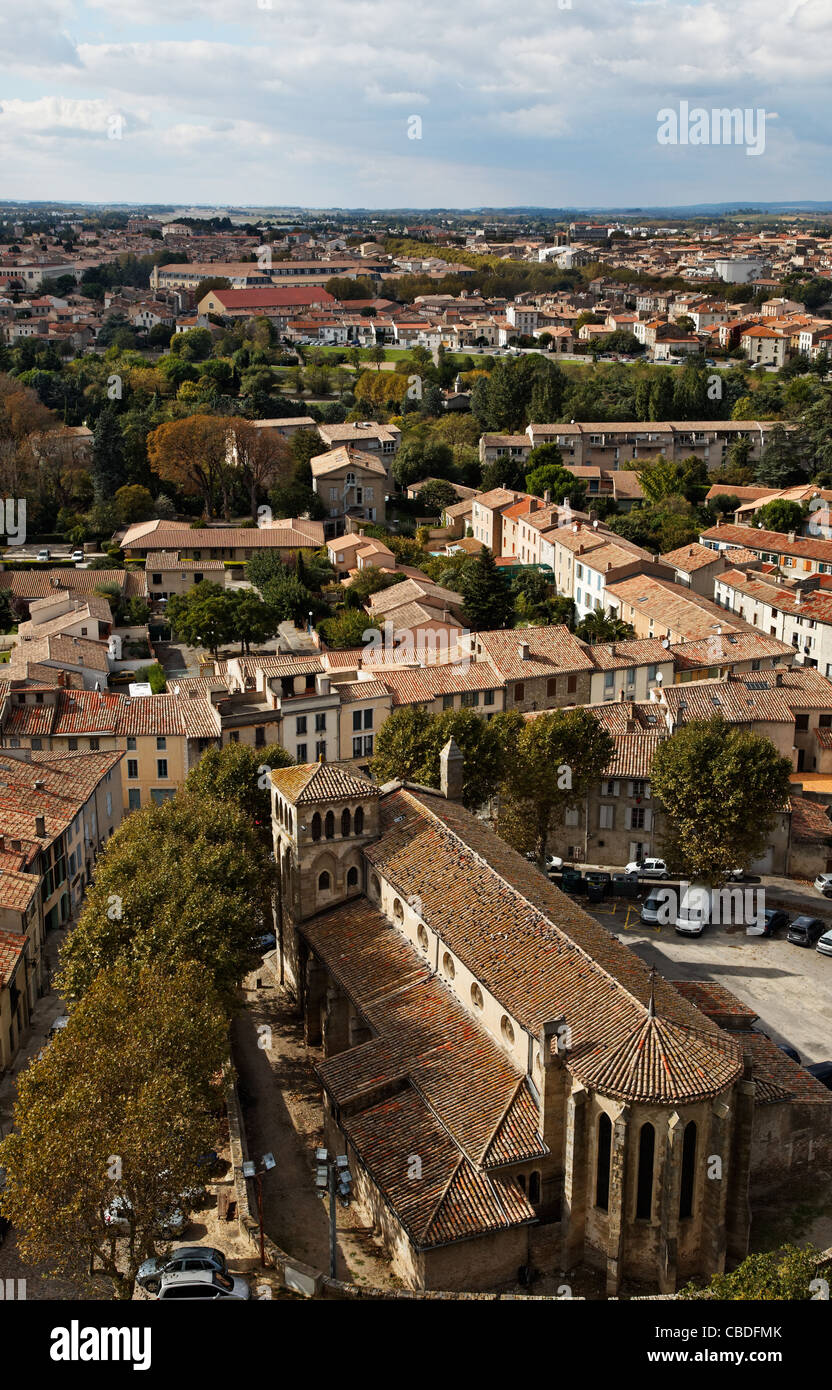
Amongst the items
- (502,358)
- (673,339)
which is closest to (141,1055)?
(502,358)

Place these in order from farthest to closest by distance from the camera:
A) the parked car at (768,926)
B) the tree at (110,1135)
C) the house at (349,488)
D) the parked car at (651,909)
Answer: the house at (349,488) < the parked car at (651,909) < the parked car at (768,926) < the tree at (110,1135)

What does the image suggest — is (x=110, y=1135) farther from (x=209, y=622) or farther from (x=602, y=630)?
Answer: (x=602, y=630)

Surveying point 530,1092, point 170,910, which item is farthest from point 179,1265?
point 170,910

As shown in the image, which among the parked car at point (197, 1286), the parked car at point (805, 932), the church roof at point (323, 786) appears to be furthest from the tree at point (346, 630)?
the parked car at point (197, 1286)

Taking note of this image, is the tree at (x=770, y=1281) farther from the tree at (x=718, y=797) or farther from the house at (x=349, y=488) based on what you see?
the house at (x=349, y=488)
